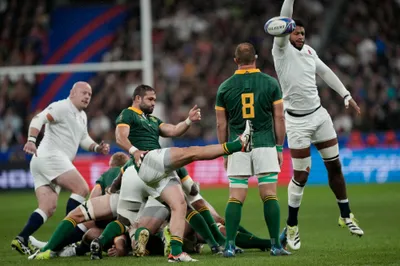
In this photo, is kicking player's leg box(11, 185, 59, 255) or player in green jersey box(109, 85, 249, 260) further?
kicking player's leg box(11, 185, 59, 255)

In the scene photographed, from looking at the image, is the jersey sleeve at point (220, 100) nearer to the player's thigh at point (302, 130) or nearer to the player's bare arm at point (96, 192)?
the player's thigh at point (302, 130)

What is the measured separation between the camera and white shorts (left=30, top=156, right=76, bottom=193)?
12.2m

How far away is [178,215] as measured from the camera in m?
9.74

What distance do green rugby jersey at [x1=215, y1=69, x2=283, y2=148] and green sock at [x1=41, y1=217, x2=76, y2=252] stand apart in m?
2.22

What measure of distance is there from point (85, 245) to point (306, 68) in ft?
11.6

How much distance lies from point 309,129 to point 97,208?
9.33 ft

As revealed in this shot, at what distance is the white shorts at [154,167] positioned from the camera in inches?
382

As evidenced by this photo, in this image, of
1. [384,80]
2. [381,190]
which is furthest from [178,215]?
[384,80]

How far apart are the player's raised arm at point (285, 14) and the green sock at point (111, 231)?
2896 mm

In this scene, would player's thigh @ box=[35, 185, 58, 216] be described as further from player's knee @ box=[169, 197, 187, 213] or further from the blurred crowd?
the blurred crowd

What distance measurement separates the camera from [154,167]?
9742 mm

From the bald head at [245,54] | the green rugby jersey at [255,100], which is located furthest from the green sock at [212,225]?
the bald head at [245,54]

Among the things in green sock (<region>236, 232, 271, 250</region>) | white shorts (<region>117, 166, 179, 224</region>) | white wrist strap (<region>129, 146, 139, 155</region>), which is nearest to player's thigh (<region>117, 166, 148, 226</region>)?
white shorts (<region>117, 166, 179, 224</region>)

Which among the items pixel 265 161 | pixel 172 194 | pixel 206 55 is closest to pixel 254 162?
pixel 265 161
